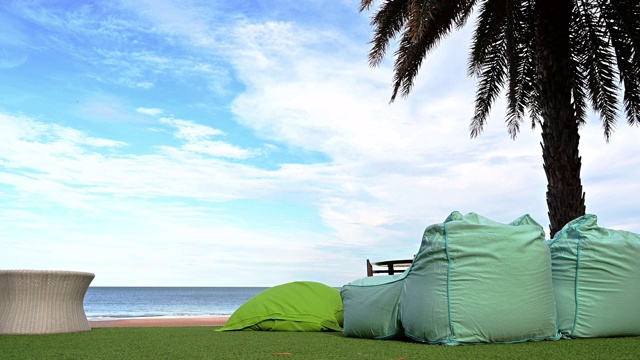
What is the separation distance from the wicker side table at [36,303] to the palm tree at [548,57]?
4426mm

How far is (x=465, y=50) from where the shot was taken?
9.84 metres

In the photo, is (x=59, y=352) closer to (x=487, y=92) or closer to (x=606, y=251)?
(x=606, y=251)

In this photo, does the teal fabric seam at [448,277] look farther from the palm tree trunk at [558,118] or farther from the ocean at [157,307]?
the ocean at [157,307]

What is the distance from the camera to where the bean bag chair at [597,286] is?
3666 mm

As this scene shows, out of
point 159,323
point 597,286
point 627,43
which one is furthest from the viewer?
point 159,323

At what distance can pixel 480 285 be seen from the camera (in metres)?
3.42

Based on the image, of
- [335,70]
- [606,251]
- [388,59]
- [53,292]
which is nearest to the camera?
[606,251]

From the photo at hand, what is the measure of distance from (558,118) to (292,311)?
435 cm

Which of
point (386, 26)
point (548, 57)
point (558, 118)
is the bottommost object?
point (558, 118)

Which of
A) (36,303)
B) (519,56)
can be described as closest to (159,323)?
(36,303)

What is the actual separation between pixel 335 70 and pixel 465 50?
7.48ft

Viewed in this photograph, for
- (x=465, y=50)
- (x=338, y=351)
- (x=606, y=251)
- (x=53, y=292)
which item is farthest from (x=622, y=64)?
(x=53, y=292)

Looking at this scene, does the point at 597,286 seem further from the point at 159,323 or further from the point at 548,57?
the point at 159,323

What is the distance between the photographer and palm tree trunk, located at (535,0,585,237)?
7.17m
